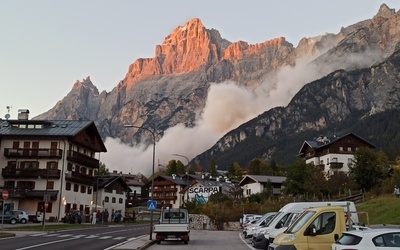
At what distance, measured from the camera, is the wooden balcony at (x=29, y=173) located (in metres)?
64.2

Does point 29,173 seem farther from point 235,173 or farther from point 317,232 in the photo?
point 235,173

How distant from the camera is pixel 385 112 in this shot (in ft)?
566

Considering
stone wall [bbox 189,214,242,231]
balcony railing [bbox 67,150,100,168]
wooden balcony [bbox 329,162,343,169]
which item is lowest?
stone wall [bbox 189,214,242,231]

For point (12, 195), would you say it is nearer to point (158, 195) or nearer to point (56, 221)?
point (56, 221)

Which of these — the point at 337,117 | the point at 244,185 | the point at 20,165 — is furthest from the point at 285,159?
the point at 20,165

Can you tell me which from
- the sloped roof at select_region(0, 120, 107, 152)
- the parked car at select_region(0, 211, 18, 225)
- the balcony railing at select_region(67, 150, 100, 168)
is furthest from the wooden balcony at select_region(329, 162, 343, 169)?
the parked car at select_region(0, 211, 18, 225)

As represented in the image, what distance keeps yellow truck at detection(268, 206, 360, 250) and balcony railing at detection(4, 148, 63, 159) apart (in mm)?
55389

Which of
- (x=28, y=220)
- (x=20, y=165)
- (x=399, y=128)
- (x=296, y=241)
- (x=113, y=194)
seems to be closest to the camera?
(x=296, y=241)

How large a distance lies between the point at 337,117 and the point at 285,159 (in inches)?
1502

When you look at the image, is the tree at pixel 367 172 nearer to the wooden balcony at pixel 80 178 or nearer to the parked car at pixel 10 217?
the wooden balcony at pixel 80 178

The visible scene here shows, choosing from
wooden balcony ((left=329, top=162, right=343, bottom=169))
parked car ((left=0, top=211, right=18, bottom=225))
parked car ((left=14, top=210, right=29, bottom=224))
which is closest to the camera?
parked car ((left=0, top=211, right=18, bottom=225))

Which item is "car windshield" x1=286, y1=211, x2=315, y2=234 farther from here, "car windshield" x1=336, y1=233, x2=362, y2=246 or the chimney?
the chimney

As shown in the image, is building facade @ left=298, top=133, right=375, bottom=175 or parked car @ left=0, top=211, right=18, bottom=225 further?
building facade @ left=298, top=133, right=375, bottom=175

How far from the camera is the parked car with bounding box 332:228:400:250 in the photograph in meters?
11.3
